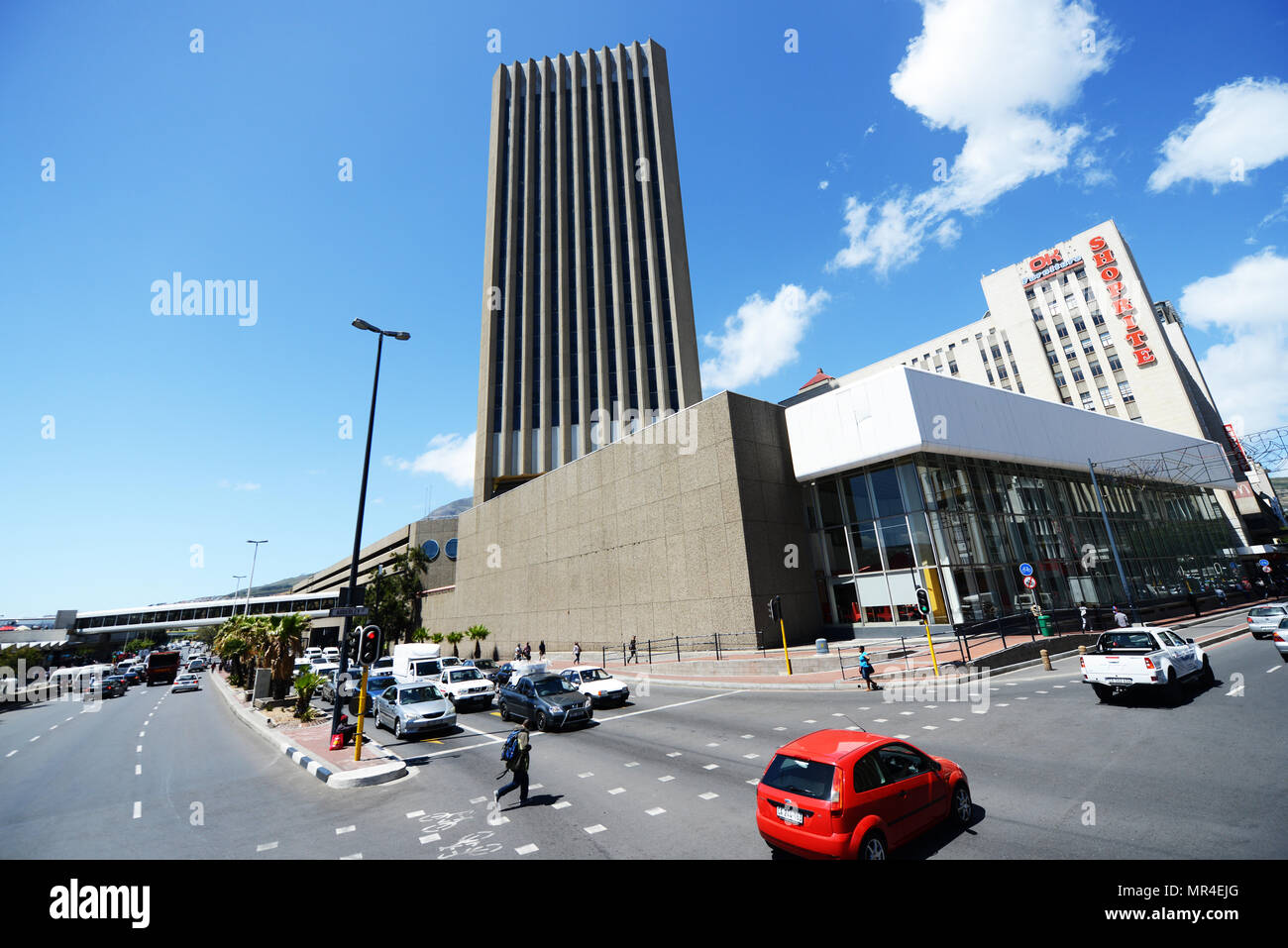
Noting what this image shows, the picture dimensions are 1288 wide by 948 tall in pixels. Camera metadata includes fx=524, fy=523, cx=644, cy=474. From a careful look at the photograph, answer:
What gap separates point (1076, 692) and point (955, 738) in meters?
6.82

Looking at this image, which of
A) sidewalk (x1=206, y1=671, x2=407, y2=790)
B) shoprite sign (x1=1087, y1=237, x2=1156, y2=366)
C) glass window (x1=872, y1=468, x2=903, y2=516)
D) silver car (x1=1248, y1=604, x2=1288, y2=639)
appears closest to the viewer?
sidewalk (x1=206, y1=671, x2=407, y2=790)

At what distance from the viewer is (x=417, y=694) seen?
1812 cm

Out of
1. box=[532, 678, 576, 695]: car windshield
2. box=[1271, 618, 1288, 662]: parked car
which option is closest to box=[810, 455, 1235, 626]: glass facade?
box=[1271, 618, 1288, 662]: parked car

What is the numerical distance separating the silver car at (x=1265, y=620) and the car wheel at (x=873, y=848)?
30.0 metres

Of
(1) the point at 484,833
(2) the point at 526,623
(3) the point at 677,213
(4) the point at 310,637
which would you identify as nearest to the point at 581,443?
(2) the point at 526,623

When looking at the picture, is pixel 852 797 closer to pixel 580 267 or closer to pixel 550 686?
pixel 550 686

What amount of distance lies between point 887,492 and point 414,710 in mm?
25491

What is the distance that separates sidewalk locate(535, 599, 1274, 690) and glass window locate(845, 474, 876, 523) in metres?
7.10

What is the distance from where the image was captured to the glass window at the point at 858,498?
3030 cm

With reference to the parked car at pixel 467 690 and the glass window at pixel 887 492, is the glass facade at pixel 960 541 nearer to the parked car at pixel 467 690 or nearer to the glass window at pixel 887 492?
the glass window at pixel 887 492

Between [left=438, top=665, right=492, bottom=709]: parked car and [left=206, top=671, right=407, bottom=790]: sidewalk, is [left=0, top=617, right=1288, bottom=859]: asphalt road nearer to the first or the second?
[left=206, top=671, right=407, bottom=790]: sidewalk

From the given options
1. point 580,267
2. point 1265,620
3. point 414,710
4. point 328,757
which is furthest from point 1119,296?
point 328,757

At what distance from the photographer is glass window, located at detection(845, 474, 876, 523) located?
30297 millimetres
